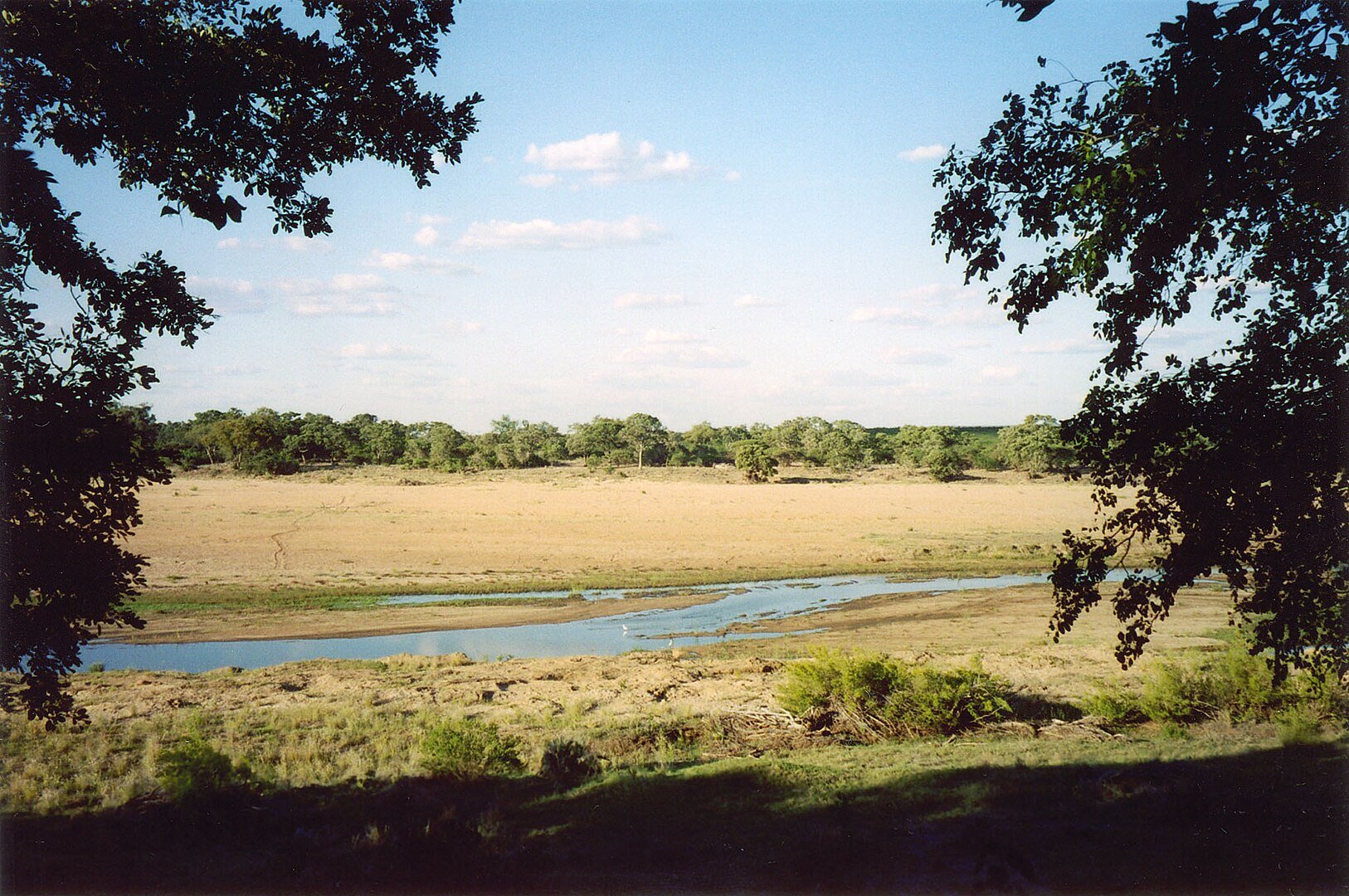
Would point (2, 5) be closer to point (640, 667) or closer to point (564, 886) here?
point (564, 886)

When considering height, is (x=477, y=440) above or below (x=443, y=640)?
above

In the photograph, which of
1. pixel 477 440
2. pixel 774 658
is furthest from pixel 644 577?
pixel 477 440

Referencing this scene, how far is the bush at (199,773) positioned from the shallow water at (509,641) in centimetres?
1223

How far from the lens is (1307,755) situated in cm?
934

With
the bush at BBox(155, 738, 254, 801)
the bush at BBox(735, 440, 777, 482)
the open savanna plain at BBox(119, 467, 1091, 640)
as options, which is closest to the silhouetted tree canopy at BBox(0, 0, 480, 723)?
the bush at BBox(155, 738, 254, 801)

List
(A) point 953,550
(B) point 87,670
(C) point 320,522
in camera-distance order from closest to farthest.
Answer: (B) point 87,670
(A) point 953,550
(C) point 320,522

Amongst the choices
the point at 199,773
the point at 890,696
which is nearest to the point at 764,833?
the point at 890,696

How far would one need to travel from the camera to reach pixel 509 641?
80.8 feet

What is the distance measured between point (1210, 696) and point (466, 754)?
1112 cm

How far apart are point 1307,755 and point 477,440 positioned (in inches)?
3950

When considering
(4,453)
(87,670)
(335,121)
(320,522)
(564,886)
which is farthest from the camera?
(320,522)

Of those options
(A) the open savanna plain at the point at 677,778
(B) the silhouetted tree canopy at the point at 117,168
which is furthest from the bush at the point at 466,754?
(B) the silhouetted tree canopy at the point at 117,168

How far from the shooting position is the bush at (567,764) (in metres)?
10.2

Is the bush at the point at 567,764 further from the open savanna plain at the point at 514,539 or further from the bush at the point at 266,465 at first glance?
the bush at the point at 266,465
